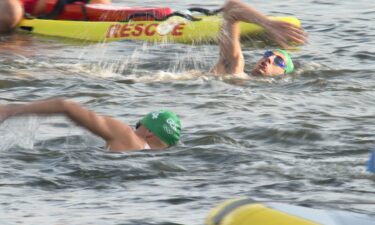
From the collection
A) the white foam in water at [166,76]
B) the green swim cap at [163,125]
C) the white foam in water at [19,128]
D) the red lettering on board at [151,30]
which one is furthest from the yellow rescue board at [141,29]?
the white foam in water at [19,128]

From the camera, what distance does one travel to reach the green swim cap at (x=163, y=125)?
9523mm

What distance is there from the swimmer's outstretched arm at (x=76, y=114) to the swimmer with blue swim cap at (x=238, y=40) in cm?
171

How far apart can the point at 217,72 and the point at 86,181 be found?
15.7ft

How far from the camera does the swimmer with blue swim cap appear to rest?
10000mm

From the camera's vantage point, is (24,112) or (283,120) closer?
(24,112)

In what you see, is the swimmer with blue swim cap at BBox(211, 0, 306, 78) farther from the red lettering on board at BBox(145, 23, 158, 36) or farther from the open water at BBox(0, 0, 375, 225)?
the red lettering on board at BBox(145, 23, 158, 36)

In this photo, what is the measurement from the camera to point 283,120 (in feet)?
36.5

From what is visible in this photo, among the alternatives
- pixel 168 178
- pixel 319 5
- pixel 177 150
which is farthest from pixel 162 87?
pixel 319 5

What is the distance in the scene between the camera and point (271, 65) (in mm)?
13516

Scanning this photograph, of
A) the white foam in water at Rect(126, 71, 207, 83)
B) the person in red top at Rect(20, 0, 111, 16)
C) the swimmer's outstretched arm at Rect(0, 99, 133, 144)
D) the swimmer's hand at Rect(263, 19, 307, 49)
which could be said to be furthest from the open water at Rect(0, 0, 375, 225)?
the swimmer's hand at Rect(263, 19, 307, 49)

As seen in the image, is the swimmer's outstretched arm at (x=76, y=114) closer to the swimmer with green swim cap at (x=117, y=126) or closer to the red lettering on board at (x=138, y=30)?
the swimmer with green swim cap at (x=117, y=126)

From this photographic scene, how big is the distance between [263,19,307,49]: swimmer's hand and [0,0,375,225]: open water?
3.00 feet

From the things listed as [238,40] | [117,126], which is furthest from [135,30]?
[117,126]

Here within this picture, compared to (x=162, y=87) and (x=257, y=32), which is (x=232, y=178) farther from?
(x=257, y=32)
